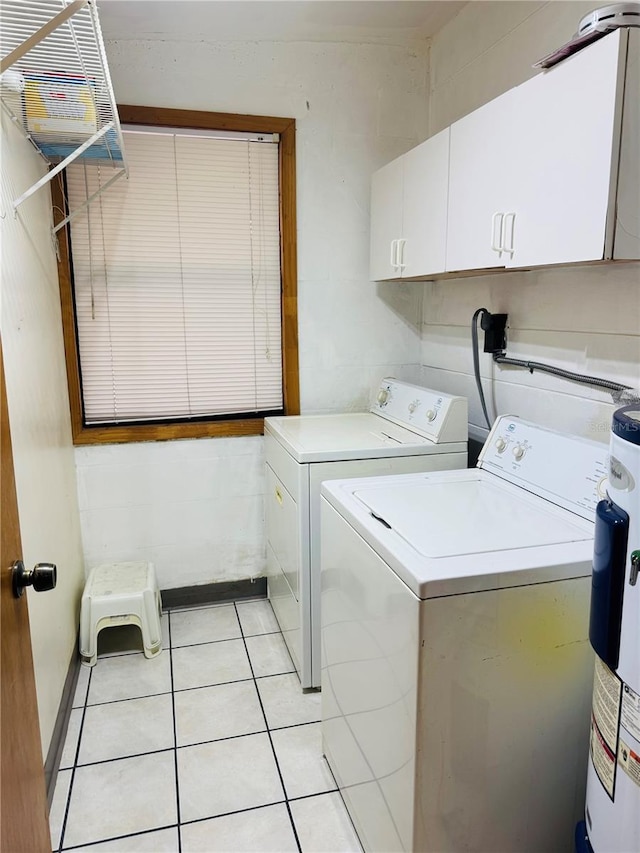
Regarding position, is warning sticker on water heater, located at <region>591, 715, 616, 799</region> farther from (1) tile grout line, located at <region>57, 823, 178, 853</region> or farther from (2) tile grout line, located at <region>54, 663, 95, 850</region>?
(2) tile grout line, located at <region>54, 663, 95, 850</region>

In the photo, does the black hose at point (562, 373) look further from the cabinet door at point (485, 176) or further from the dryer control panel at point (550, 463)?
the cabinet door at point (485, 176)

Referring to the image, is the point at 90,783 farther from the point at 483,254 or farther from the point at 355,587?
the point at 483,254

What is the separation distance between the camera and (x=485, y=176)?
1.79 meters

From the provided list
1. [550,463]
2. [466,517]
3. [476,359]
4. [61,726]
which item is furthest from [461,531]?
[61,726]

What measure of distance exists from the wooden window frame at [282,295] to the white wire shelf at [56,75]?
1.41 feet

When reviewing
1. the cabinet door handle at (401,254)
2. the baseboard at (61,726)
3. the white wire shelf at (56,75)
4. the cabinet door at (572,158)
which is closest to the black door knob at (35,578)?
the baseboard at (61,726)

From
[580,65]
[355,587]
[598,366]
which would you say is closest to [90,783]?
[355,587]

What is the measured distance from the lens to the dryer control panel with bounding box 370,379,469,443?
2.24 m

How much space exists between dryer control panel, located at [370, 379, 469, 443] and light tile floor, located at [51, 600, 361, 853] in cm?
111

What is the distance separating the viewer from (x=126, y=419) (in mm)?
2746

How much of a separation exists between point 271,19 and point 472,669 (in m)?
2.52

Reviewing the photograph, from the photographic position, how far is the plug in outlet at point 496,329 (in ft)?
7.31

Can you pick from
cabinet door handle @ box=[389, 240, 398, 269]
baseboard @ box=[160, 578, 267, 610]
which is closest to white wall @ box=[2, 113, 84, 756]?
baseboard @ box=[160, 578, 267, 610]

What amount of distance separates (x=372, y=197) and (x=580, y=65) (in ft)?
4.63
